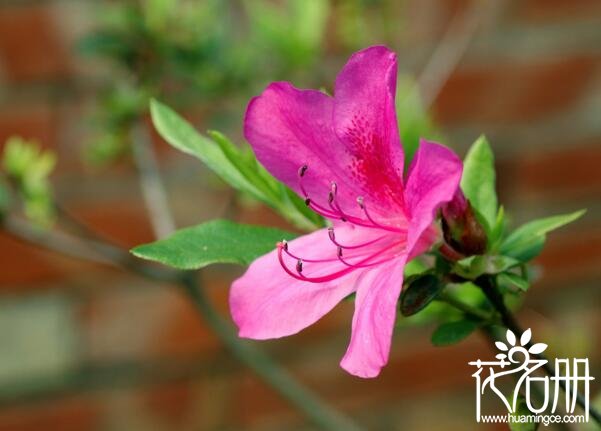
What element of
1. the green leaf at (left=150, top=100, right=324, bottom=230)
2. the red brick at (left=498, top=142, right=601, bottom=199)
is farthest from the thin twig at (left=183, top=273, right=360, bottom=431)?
the red brick at (left=498, top=142, right=601, bottom=199)

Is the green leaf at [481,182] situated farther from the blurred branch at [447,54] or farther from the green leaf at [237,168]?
the blurred branch at [447,54]

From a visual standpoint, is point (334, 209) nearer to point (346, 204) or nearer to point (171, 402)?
point (346, 204)

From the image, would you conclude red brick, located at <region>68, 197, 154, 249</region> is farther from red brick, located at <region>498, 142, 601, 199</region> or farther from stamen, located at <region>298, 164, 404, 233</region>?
stamen, located at <region>298, 164, 404, 233</region>

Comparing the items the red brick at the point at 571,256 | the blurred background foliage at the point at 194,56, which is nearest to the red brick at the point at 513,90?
the red brick at the point at 571,256

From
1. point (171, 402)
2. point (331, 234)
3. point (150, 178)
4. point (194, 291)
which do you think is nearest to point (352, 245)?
point (331, 234)

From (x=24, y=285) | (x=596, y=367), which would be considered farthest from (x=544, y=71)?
(x=24, y=285)

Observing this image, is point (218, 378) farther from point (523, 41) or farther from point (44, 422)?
point (523, 41)

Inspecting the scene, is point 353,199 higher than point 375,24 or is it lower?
lower
